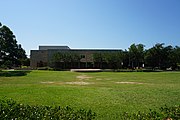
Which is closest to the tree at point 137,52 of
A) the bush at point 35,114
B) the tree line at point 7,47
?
the tree line at point 7,47

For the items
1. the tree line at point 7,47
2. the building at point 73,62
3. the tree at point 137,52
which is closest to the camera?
the tree line at point 7,47

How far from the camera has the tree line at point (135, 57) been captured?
6612cm

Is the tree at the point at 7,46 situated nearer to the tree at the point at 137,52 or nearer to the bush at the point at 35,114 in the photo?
the tree at the point at 137,52

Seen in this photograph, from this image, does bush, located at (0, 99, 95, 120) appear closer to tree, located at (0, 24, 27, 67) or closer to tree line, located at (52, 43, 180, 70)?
tree, located at (0, 24, 27, 67)

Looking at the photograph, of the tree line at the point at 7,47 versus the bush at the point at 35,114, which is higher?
the tree line at the point at 7,47

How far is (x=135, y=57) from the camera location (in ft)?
219

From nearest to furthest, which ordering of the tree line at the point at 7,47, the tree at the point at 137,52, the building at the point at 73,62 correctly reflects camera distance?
the tree line at the point at 7,47 → the tree at the point at 137,52 → the building at the point at 73,62

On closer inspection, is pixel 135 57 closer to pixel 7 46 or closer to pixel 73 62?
pixel 73 62

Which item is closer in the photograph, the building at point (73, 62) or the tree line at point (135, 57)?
the tree line at point (135, 57)

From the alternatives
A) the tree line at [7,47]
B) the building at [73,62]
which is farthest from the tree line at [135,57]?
the tree line at [7,47]

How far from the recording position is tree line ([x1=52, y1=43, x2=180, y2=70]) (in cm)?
6612

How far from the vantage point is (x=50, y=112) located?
678 centimetres

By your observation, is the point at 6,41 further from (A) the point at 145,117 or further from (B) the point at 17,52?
(A) the point at 145,117

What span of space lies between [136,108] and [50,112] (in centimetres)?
424
